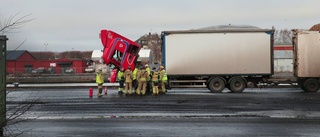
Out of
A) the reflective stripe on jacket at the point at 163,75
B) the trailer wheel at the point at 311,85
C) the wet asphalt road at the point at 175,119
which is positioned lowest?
the wet asphalt road at the point at 175,119

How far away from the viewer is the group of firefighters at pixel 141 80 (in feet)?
71.9

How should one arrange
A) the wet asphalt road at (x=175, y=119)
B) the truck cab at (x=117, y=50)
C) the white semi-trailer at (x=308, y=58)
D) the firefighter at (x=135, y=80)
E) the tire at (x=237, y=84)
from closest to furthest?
the wet asphalt road at (x=175, y=119) → the firefighter at (x=135, y=80) → the white semi-trailer at (x=308, y=58) → the tire at (x=237, y=84) → the truck cab at (x=117, y=50)

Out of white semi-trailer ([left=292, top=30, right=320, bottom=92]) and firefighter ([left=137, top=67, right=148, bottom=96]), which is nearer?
firefighter ([left=137, top=67, right=148, bottom=96])

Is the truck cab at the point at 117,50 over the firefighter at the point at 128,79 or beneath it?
over

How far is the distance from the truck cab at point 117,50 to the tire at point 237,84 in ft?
17.7

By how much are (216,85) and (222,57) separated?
1529 mm

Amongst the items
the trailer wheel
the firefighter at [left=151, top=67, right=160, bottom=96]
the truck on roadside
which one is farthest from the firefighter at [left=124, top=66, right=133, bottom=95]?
the trailer wheel

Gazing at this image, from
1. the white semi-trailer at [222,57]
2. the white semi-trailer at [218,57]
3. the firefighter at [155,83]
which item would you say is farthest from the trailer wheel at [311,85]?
the firefighter at [155,83]

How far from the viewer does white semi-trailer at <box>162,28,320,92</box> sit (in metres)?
23.2

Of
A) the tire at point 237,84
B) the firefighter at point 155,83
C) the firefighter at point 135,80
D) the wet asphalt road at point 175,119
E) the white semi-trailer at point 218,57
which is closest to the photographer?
the wet asphalt road at point 175,119

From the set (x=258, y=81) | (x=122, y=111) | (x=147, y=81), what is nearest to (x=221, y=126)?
(x=122, y=111)

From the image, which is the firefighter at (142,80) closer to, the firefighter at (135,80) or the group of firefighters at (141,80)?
the group of firefighters at (141,80)

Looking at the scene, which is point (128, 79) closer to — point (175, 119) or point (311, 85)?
point (311, 85)

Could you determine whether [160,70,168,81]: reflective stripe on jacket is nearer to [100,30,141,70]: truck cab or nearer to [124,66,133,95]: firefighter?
[124,66,133,95]: firefighter
